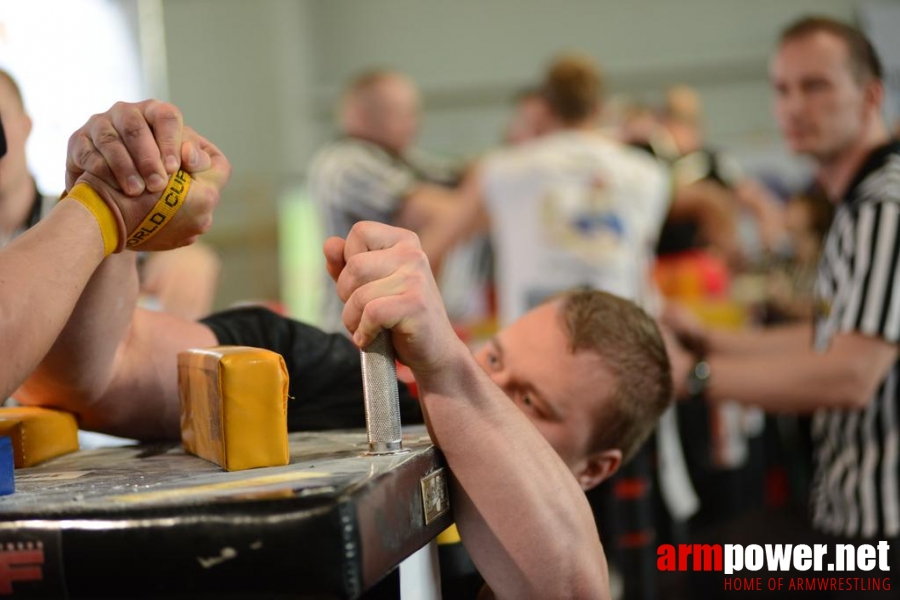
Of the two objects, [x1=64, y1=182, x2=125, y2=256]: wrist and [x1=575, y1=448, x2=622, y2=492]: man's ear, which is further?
[x1=575, y1=448, x2=622, y2=492]: man's ear

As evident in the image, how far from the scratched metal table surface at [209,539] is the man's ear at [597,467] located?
448 millimetres

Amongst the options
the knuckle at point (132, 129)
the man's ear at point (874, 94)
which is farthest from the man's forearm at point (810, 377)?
the knuckle at point (132, 129)

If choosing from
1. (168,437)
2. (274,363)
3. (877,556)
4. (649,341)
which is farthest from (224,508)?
(877,556)

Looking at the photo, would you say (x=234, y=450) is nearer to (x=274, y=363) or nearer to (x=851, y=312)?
(x=274, y=363)

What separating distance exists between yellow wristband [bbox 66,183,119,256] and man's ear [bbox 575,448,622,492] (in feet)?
1.85

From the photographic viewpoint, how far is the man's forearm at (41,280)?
0.79 m

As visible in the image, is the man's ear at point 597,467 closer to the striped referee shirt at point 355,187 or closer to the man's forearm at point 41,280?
the man's forearm at point 41,280

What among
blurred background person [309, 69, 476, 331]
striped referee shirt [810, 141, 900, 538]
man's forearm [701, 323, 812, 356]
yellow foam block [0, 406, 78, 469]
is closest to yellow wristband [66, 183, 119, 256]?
yellow foam block [0, 406, 78, 469]

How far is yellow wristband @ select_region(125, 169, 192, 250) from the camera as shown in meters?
0.98

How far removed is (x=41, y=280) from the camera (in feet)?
2.71

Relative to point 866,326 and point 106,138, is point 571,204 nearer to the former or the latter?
point 866,326
